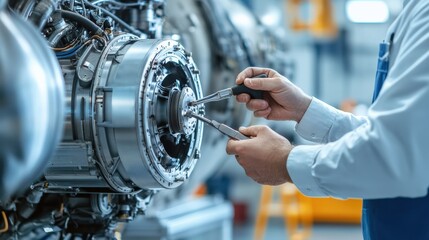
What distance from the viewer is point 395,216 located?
164 cm

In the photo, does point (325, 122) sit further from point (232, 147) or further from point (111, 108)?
point (111, 108)

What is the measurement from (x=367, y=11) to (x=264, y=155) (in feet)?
28.3

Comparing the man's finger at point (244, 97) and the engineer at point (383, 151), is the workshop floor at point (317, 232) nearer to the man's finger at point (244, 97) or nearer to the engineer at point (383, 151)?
the man's finger at point (244, 97)

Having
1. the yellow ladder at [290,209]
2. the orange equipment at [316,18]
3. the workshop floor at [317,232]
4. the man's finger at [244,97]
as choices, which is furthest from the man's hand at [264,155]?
the orange equipment at [316,18]

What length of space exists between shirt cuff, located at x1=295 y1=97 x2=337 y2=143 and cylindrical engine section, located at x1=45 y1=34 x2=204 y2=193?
322 mm

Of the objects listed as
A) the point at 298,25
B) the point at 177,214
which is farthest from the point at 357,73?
the point at 177,214

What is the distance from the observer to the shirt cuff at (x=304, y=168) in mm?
1603

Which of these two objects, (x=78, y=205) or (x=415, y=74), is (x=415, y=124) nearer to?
(x=415, y=74)

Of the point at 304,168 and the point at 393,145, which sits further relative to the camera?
the point at 304,168

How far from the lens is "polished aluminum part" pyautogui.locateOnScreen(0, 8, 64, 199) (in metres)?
1.20

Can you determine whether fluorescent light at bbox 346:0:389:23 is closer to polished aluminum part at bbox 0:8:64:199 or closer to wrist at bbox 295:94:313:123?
wrist at bbox 295:94:313:123

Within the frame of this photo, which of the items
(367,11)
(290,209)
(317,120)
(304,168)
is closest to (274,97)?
(317,120)

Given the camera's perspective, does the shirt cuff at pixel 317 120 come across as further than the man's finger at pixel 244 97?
Yes

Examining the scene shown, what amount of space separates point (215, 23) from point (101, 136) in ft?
5.94
